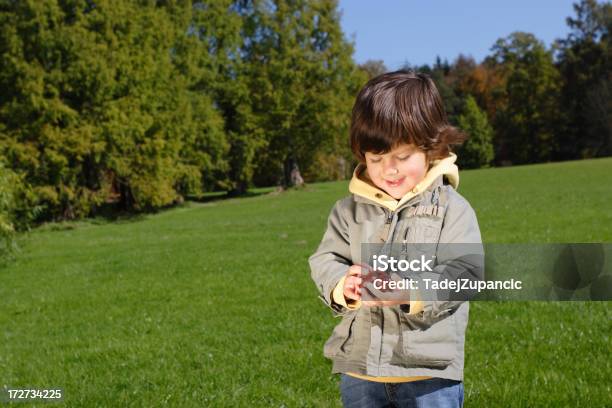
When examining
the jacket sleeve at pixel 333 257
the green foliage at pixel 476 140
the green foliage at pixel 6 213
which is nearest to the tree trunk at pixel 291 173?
the green foliage at pixel 476 140

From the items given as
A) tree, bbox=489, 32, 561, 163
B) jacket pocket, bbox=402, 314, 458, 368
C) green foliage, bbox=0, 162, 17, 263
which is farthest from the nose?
tree, bbox=489, 32, 561, 163

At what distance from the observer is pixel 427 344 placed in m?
2.68

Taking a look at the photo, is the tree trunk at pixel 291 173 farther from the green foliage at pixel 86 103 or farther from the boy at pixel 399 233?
the boy at pixel 399 233

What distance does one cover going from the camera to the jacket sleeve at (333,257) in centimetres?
275

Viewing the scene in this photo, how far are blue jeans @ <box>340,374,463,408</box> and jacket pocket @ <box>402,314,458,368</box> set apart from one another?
15cm

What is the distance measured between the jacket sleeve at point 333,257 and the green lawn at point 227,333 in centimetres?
312

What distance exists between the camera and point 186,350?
7.88 metres

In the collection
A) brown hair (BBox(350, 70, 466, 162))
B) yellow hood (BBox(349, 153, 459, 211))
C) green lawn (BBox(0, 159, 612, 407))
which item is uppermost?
brown hair (BBox(350, 70, 466, 162))

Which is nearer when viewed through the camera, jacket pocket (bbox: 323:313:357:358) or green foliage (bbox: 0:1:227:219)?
jacket pocket (bbox: 323:313:357:358)

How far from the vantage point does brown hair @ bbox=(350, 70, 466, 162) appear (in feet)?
8.78

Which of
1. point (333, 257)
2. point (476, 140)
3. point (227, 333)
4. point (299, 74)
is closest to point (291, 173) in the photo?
point (299, 74)

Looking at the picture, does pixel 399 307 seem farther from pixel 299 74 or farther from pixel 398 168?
pixel 299 74

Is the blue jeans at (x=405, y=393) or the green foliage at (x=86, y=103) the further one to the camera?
the green foliage at (x=86, y=103)

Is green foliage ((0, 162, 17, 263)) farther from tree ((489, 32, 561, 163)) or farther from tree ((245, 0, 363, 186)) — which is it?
tree ((489, 32, 561, 163))
